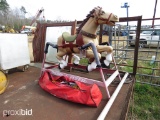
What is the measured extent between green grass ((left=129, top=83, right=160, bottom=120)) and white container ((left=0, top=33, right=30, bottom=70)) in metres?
2.24

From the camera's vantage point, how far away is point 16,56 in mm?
2588

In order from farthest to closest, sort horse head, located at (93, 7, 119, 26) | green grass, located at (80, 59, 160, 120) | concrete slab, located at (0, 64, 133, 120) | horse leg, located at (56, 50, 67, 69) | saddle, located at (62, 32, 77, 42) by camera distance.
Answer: horse leg, located at (56, 50, 67, 69) < saddle, located at (62, 32, 77, 42) < green grass, located at (80, 59, 160, 120) < horse head, located at (93, 7, 119, 26) < concrete slab, located at (0, 64, 133, 120)

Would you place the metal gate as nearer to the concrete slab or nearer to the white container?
the concrete slab

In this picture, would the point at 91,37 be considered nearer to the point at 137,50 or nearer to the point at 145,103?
the point at 137,50

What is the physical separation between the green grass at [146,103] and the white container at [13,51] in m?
2.24

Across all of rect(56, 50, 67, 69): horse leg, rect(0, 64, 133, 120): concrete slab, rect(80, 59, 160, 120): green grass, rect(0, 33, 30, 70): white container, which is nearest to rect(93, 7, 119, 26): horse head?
rect(56, 50, 67, 69): horse leg

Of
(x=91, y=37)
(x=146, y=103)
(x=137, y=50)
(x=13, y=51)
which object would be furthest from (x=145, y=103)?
(x=13, y=51)

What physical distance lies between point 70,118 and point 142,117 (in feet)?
3.53

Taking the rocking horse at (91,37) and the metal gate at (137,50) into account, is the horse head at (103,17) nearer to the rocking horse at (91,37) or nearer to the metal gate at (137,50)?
the rocking horse at (91,37)

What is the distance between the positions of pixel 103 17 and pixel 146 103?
4.88 feet

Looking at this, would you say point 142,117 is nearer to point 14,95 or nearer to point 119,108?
point 119,108

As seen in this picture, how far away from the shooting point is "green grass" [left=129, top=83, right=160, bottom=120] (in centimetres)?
181

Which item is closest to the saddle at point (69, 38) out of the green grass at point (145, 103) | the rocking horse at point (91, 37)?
the rocking horse at point (91, 37)

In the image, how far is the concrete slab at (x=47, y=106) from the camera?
4.31ft
